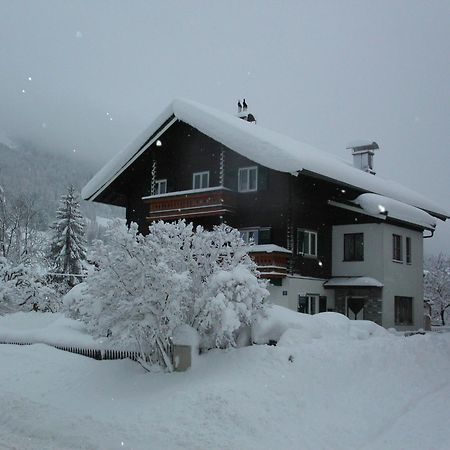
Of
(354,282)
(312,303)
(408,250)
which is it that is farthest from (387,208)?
(312,303)

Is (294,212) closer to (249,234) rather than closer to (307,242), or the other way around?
(307,242)

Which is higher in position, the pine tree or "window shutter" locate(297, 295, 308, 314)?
the pine tree

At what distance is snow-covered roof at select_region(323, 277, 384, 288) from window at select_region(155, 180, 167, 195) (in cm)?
900

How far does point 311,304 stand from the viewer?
23.9 m

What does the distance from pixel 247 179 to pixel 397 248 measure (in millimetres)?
7441

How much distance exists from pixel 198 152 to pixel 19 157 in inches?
6703

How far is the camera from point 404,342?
50.5 ft

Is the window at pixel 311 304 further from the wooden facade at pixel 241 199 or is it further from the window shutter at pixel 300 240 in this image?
the window shutter at pixel 300 240

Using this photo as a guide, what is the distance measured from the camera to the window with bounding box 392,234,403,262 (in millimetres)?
25125

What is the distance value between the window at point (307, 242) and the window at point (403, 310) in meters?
4.59

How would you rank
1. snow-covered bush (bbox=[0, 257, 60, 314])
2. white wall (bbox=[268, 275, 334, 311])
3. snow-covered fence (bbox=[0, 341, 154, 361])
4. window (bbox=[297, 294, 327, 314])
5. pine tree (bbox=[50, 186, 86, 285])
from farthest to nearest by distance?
pine tree (bbox=[50, 186, 86, 285]) < snow-covered bush (bbox=[0, 257, 60, 314]) < window (bbox=[297, 294, 327, 314]) < white wall (bbox=[268, 275, 334, 311]) < snow-covered fence (bbox=[0, 341, 154, 361])

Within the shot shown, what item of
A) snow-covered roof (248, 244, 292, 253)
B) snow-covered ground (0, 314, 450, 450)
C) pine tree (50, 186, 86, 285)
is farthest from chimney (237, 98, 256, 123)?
pine tree (50, 186, 86, 285)

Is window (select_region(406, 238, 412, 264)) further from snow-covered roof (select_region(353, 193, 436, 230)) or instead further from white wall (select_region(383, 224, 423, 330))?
snow-covered roof (select_region(353, 193, 436, 230))

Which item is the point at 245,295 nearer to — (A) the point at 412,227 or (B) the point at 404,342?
(B) the point at 404,342
